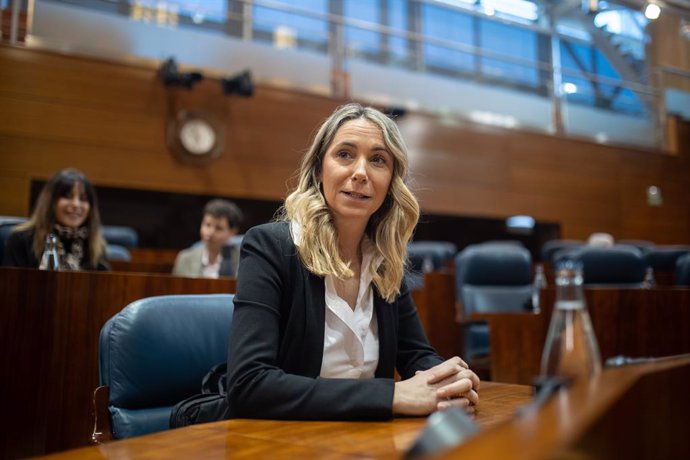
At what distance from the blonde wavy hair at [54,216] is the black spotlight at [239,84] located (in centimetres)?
313

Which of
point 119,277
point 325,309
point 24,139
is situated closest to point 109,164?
point 24,139

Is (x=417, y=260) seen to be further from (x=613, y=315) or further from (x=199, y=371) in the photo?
(x=199, y=371)

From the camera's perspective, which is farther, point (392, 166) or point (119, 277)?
point (119, 277)

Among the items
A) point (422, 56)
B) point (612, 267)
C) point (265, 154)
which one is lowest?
point (612, 267)

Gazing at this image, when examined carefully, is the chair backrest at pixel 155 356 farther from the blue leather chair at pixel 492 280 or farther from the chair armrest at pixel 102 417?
the blue leather chair at pixel 492 280

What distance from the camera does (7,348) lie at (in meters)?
2.34

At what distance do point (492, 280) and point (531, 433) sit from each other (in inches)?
155

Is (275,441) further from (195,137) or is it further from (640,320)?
(195,137)

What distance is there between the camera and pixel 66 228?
10.5 feet

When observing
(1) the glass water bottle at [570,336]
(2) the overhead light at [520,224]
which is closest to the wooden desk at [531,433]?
(1) the glass water bottle at [570,336]

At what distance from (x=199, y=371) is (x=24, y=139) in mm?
4798

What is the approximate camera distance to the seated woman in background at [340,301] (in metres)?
1.18

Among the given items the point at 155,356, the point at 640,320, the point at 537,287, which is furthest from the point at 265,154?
the point at 155,356

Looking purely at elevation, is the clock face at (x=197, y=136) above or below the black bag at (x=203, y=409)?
above
